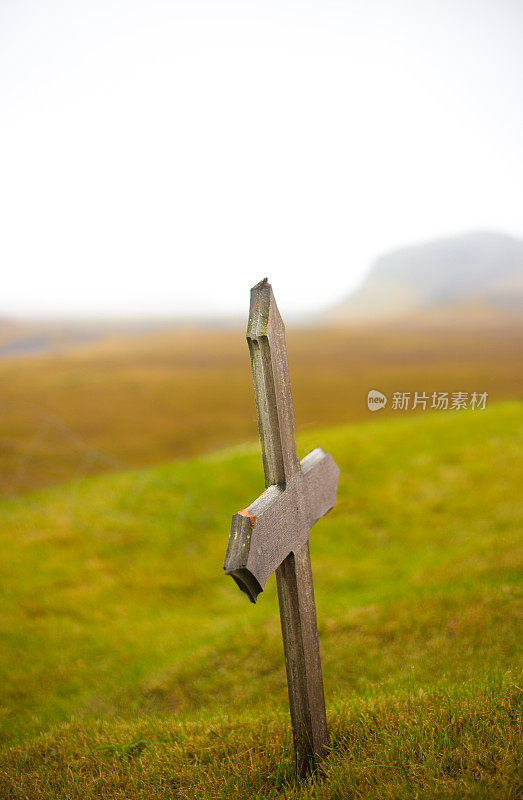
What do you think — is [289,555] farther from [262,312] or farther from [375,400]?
[375,400]

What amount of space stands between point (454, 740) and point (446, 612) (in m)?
Answer: 2.57

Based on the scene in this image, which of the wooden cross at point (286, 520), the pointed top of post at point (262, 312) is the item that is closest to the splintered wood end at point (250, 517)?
the wooden cross at point (286, 520)

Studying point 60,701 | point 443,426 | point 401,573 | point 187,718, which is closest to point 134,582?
point 60,701

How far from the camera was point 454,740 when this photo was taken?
112 inches

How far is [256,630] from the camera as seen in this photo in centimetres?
582

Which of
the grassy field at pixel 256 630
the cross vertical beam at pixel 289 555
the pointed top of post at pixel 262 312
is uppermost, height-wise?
the pointed top of post at pixel 262 312

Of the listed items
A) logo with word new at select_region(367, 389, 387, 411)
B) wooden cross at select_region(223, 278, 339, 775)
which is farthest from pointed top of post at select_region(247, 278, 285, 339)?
logo with word new at select_region(367, 389, 387, 411)

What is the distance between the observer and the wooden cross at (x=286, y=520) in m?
2.78

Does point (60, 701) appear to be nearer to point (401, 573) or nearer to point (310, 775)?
point (310, 775)

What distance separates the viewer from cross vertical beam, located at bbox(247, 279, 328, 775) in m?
2.81

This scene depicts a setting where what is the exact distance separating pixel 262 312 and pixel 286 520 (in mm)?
963

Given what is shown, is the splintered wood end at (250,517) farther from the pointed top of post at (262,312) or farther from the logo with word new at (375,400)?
the logo with word new at (375,400)

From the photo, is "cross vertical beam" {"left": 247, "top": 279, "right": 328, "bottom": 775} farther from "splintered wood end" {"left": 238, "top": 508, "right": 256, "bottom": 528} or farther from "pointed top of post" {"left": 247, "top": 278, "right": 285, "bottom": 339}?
"splintered wood end" {"left": 238, "top": 508, "right": 256, "bottom": 528}

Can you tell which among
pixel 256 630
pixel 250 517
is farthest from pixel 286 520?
pixel 256 630
